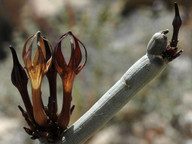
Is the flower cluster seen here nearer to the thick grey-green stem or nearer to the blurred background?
the thick grey-green stem

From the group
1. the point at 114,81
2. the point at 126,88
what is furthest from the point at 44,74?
the point at 114,81

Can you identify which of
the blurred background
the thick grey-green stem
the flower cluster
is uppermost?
the blurred background

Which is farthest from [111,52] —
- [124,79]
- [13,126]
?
[124,79]

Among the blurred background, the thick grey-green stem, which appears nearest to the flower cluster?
the thick grey-green stem

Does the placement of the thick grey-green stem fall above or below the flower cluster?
below

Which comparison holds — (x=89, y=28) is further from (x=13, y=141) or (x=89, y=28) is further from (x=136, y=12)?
(x=136, y=12)

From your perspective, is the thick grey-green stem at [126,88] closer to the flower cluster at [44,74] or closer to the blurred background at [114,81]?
the flower cluster at [44,74]
